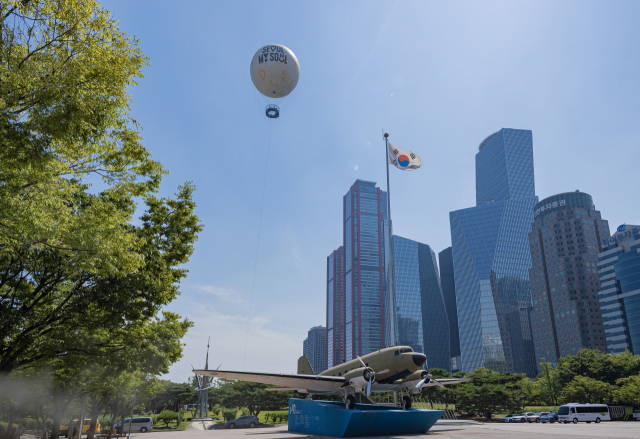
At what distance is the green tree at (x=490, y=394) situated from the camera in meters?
52.4

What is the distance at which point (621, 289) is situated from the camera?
5084 inches

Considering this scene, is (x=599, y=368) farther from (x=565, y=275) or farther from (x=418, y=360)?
(x=565, y=275)

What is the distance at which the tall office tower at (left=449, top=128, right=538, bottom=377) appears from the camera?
175m

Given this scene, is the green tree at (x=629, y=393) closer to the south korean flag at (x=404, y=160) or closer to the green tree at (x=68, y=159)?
the south korean flag at (x=404, y=160)

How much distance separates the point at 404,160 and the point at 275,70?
17.7 m

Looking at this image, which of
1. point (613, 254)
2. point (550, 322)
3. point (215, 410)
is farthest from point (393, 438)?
point (550, 322)

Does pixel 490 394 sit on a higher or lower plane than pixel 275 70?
lower

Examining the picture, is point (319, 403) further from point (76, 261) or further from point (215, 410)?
point (215, 410)

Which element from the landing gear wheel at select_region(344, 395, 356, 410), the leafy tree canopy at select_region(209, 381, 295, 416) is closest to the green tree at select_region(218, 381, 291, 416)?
the leafy tree canopy at select_region(209, 381, 295, 416)

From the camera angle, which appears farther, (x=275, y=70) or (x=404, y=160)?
(x=404, y=160)

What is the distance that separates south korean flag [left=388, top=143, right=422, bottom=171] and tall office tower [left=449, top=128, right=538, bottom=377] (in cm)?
16314

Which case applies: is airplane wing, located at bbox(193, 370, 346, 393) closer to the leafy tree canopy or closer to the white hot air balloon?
the white hot air balloon

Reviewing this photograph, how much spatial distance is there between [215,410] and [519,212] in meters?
182

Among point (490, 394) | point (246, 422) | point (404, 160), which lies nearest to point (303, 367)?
point (246, 422)
